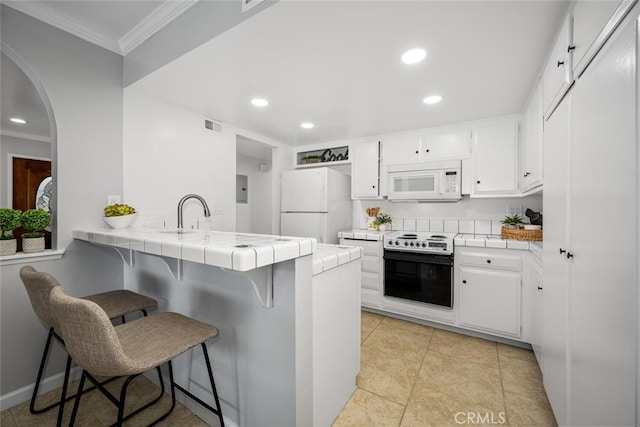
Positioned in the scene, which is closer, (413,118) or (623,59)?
(623,59)

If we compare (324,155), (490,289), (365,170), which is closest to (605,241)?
(490,289)

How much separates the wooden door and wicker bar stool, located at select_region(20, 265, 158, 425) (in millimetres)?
3105

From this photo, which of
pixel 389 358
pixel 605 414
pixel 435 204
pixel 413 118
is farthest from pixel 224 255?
pixel 435 204

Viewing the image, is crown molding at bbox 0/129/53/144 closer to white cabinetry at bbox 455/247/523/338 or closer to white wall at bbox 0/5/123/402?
white wall at bbox 0/5/123/402

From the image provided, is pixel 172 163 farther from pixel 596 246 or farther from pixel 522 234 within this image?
pixel 522 234

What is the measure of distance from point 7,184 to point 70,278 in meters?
2.99

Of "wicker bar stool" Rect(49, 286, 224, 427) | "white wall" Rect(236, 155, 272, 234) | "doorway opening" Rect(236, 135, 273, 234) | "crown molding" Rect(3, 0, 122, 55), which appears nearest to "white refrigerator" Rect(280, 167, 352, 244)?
"doorway opening" Rect(236, 135, 273, 234)

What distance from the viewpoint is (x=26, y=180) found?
363 centimetres

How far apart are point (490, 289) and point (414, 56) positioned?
208cm

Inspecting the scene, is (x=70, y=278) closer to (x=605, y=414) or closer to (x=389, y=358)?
(x=389, y=358)

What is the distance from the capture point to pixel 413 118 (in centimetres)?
281

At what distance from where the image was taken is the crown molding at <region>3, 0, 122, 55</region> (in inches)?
62.9

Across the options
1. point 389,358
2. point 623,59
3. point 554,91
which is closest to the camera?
point 623,59

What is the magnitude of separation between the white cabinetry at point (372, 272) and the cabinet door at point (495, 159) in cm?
118
